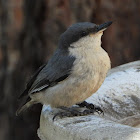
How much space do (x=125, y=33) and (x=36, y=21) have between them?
3.83 feet

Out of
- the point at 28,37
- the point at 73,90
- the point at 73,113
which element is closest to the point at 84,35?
the point at 73,90

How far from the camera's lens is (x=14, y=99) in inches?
197

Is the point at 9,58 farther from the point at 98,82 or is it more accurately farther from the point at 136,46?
the point at 98,82

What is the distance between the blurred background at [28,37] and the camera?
4.83m

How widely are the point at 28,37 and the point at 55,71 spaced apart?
2.13 meters

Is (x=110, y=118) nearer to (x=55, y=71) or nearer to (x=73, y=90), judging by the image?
(x=73, y=90)

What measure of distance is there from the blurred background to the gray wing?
194 cm

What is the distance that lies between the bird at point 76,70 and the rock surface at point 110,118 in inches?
3.9

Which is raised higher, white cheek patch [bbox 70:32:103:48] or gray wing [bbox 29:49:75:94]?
white cheek patch [bbox 70:32:103:48]

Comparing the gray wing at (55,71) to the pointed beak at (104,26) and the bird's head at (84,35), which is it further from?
the pointed beak at (104,26)

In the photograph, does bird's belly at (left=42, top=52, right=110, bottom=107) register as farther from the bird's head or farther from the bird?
the bird's head

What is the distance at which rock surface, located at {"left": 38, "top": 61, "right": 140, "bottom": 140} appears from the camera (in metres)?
2.12

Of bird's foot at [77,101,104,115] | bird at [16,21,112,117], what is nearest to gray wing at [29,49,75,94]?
bird at [16,21,112,117]

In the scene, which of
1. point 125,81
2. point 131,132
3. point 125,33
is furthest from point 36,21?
point 131,132
